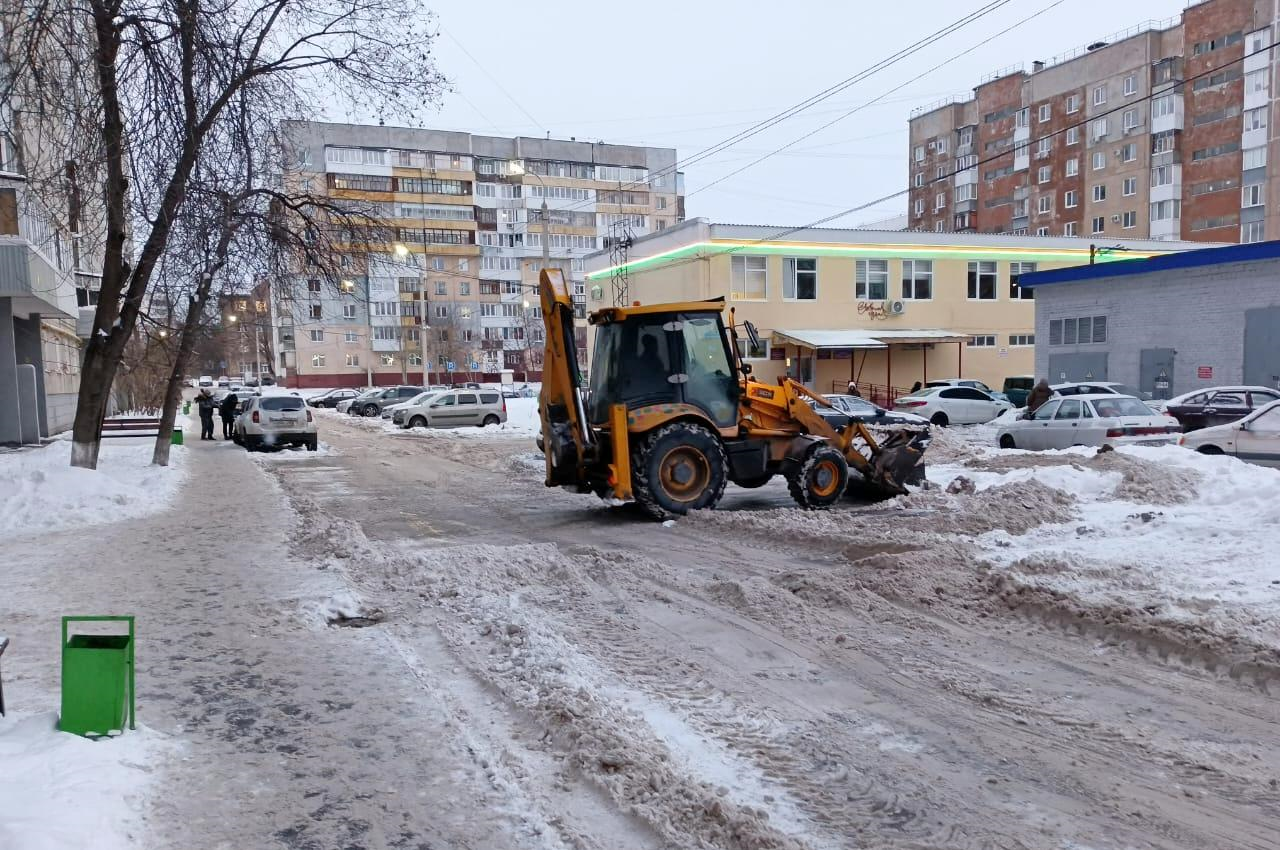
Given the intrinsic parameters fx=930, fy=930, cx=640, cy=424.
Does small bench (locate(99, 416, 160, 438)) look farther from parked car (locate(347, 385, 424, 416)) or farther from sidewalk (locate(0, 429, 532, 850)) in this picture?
sidewalk (locate(0, 429, 532, 850))

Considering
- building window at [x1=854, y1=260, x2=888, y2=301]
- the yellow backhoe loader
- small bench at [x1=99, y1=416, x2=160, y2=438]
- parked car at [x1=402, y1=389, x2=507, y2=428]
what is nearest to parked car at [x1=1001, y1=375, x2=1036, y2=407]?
building window at [x1=854, y1=260, x2=888, y2=301]

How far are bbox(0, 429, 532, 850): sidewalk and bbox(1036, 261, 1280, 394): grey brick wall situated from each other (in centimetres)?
2808

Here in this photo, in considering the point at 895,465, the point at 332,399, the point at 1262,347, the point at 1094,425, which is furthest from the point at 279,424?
the point at 332,399

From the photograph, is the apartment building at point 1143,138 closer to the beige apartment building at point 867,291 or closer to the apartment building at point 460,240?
the beige apartment building at point 867,291

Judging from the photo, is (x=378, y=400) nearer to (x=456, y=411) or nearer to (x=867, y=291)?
(x=456, y=411)

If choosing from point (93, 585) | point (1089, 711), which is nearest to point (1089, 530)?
point (1089, 711)

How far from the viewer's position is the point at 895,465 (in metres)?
13.2

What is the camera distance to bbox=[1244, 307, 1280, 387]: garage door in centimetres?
2645

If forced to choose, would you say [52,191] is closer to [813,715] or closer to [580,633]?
[580,633]

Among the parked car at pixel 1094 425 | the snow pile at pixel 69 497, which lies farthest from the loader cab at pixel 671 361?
the parked car at pixel 1094 425

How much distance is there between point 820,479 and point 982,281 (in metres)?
37.6

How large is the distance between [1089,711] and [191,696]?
5240 mm

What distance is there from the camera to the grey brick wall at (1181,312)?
2738 centimetres

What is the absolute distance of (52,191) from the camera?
13984mm
